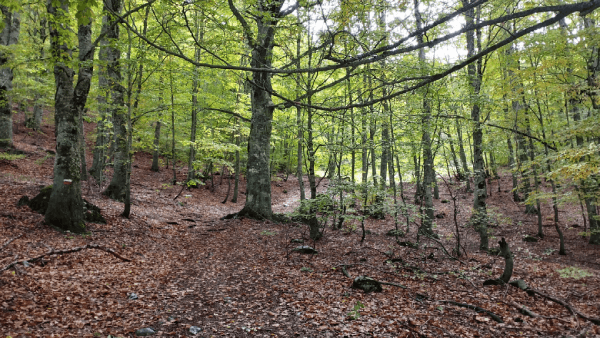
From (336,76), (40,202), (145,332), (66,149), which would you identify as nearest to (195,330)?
(145,332)

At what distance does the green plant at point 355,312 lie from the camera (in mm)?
4625

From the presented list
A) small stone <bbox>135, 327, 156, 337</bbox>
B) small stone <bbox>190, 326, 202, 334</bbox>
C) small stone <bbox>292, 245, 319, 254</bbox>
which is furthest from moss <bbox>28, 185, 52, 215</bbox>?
small stone <bbox>292, 245, 319, 254</bbox>

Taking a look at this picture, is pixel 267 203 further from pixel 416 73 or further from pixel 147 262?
pixel 416 73

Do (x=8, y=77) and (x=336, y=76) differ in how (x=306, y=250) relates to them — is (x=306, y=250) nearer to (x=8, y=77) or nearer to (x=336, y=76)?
(x=336, y=76)

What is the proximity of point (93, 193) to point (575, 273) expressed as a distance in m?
14.8

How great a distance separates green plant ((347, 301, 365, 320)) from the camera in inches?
182

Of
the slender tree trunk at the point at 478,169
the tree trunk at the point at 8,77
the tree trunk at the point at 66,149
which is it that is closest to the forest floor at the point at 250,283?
the tree trunk at the point at 66,149

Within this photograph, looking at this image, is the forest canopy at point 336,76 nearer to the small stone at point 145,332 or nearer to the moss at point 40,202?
the moss at point 40,202

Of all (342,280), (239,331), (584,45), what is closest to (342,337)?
(239,331)

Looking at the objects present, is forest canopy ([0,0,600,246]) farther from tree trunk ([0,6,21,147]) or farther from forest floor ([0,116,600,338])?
forest floor ([0,116,600,338])

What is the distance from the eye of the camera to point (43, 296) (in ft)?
14.0

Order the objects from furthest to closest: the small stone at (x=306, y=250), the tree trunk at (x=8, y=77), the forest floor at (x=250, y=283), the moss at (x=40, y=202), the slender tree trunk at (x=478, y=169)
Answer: the tree trunk at (x=8, y=77) → the slender tree trunk at (x=478, y=169) → the small stone at (x=306, y=250) → the moss at (x=40, y=202) → the forest floor at (x=250, y=283)

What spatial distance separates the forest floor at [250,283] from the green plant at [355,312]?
0.02 m

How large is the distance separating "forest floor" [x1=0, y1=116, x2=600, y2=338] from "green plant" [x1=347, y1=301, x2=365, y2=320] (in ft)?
0.08
